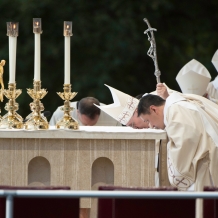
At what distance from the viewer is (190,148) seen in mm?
6199

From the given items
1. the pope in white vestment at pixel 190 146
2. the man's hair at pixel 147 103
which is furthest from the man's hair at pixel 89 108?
the pope in white vestment at pixel 190 146

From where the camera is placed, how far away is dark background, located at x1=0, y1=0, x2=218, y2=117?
12.6 m

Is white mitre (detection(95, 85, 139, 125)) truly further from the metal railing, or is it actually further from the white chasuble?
the metal railing

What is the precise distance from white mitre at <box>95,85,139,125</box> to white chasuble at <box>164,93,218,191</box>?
1.08ft

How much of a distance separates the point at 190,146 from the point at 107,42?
6.62 metres

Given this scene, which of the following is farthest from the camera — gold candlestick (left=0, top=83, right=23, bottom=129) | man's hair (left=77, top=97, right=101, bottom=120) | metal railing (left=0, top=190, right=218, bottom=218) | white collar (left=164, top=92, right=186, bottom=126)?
man's hair (left=77, top=97, right=101, bottom=120)

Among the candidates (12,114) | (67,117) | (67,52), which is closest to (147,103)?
(67,117)

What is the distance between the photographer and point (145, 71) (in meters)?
13.2

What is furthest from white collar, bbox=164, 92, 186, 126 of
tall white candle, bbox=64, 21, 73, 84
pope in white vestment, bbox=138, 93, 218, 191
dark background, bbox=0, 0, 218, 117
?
dark background, bbox=0, 0, 218, 117

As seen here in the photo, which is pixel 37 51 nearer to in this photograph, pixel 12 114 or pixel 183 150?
pixel 12 114

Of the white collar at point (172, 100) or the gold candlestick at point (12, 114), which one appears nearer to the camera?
the gold candlestick at point (12, 114)

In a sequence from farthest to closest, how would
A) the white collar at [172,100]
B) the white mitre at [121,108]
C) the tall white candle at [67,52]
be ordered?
the white mitre at [121,108]
the white collar at [172,100]
the tall white candle at [67,52]

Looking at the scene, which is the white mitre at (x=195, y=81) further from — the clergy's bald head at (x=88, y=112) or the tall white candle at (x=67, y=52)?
the tall white candle at (x=67, y=52)

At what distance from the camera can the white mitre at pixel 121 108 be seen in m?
6.55
